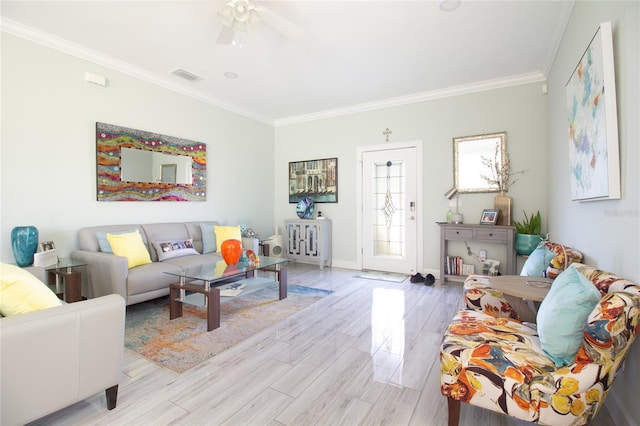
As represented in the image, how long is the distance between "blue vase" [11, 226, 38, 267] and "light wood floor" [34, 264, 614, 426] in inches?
60.5

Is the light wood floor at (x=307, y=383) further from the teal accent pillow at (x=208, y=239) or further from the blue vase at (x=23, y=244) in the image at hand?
the teal accent pillow at (x=208, y=239)

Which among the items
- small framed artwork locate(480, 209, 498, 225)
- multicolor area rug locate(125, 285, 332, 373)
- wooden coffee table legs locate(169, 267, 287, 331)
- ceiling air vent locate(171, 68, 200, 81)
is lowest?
multicolor area rug locate(125, 285, 332, 373)

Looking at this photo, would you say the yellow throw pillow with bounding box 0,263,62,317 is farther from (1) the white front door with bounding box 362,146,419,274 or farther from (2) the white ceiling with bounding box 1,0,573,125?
(1) the white front door with bounding box 362,146,419,274

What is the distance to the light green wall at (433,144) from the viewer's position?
12.8 ft

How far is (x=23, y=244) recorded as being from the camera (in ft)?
9.09

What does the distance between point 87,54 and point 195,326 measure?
124 inches

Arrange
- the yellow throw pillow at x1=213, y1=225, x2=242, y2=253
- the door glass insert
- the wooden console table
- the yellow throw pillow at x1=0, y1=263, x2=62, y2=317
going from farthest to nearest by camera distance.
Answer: the door glass insert < the yellow throw pillow at x1=213, y1=225, x2=242, y2=253 < the wooden console table < the yellow throw pillow at x1=0, y1=263, x2=62, y2=317

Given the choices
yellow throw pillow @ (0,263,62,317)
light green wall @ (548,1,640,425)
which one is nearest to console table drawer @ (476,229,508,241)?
light green wall @ (548,1,640,425)

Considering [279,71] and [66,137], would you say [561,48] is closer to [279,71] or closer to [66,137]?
[279,71]

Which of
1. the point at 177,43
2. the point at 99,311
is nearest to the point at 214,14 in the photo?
the point at 177,43

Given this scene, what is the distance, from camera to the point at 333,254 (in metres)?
5.46

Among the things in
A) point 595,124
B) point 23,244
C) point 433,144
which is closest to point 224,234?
point 23,244

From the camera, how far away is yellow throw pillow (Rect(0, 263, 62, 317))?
1388 mm

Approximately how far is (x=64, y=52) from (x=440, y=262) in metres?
5.09
